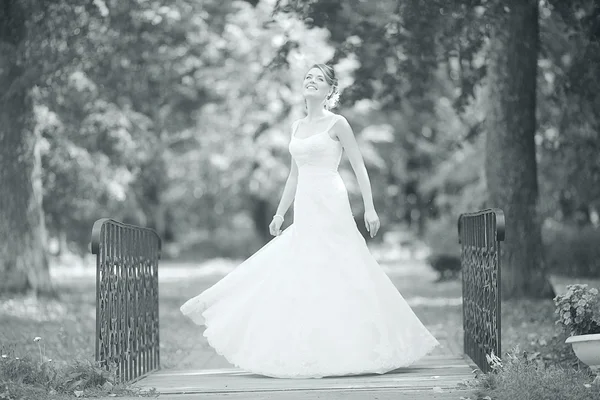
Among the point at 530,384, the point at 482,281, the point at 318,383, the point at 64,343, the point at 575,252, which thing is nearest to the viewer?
the point at 530,384

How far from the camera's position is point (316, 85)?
7461 millimetres

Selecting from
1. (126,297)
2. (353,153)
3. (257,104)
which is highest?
(257,104)

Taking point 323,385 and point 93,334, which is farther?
point 93,334

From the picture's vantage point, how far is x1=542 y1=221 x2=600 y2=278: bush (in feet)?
67.3

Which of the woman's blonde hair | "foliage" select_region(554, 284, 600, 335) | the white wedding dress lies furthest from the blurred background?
"foliage" select_region(554, 284, 600, 335)

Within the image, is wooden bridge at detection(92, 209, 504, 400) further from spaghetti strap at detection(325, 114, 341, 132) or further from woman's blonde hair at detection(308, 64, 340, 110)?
woman's blonde hair at detection(308, 64, 340, 110)

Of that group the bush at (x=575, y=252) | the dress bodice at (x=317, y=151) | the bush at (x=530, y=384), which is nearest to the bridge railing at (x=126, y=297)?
the dress bodice at (x=317, y=151)

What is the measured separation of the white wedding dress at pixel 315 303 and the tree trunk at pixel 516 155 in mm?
6516

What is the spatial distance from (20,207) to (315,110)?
9.14 metres

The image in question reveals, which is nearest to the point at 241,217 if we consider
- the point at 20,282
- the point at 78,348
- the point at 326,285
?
the point at 20,282

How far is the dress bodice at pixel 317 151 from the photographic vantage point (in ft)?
24.4

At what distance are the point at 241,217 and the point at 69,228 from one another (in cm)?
1454

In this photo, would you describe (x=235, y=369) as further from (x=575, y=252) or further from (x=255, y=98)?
(x=255, y=98)

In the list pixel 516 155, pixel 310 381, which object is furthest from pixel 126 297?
pixel 516 155
